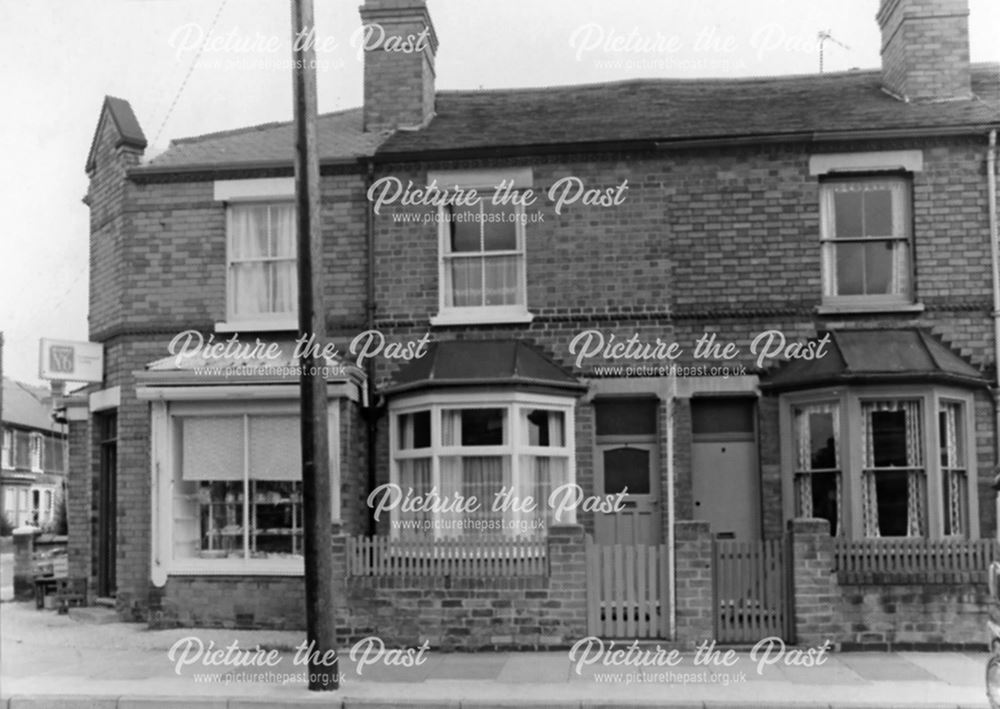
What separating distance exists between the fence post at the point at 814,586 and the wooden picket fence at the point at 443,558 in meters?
2.67

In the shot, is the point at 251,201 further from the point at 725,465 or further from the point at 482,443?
the point at 725,465

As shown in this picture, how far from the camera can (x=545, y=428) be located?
546 inches

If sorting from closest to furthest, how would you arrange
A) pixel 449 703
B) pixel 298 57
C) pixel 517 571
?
pixel 449 703 → pixel 298 57 → pixel 517 571

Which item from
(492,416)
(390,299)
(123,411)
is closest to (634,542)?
(492,416)

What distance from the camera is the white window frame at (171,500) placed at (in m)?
13.7

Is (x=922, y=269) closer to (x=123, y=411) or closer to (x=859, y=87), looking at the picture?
(x=859, y=87)

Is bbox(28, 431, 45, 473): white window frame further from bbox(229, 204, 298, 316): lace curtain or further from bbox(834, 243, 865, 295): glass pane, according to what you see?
bbox(834, 243, 865, 295): glass pane

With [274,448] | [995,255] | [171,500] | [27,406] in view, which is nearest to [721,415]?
[995,255]

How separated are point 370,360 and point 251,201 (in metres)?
2.77

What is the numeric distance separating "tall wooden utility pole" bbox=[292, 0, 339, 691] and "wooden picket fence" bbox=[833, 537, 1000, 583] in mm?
5511

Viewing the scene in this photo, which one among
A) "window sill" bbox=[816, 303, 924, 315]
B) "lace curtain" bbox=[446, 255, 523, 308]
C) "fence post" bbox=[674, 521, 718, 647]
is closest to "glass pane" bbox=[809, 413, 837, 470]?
"window sill" bbox=[816, 303, 924, 315]

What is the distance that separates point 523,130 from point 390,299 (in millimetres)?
3057

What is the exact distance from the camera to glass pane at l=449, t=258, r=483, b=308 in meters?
14.6

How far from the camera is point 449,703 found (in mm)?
9320
